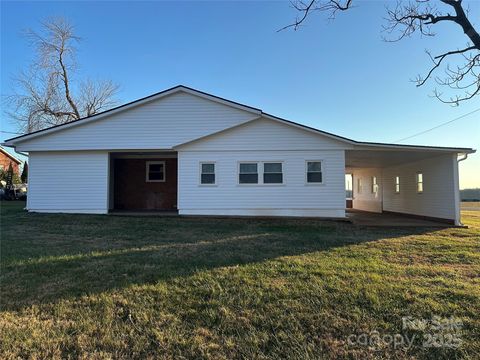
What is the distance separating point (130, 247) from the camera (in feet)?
26.4

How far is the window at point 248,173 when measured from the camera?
14141 mm

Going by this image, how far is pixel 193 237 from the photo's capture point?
380 inches

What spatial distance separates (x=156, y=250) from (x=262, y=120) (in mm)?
8234

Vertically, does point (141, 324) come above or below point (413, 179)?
below

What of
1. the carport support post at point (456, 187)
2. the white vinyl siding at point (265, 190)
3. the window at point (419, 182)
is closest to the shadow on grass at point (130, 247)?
the white vinyl siding at point (265, 190)

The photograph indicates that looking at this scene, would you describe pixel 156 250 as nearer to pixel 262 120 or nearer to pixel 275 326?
pixel 275 326

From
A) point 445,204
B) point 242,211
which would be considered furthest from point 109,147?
point 445,204

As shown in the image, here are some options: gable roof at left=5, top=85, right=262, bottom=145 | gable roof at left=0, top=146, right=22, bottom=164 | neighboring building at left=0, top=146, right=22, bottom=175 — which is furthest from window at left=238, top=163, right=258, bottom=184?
gable roof at left=0, top=146, right=22, bottom=164

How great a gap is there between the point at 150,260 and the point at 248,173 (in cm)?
808

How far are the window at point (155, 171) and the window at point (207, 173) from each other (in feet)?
11.9

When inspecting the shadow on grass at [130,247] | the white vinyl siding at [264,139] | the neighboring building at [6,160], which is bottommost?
the shadow on grass at [130,247]

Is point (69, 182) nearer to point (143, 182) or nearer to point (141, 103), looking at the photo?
point (143, 182)

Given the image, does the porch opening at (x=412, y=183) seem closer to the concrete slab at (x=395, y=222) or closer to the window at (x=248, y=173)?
the concrete slab at (x=395, y=222)

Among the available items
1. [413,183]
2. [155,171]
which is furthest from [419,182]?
[155,171]
